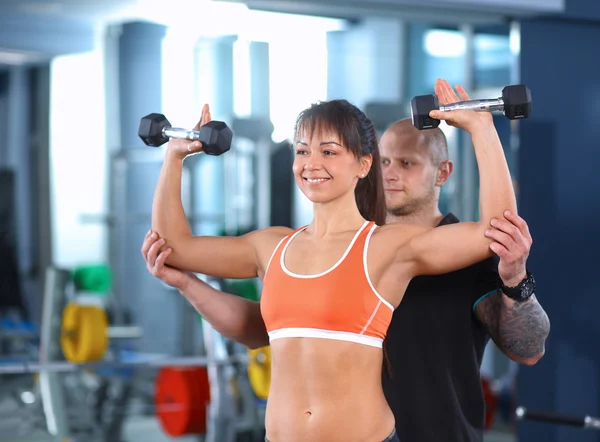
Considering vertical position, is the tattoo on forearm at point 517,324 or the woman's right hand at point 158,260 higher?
the woman's right hand at point 158,260

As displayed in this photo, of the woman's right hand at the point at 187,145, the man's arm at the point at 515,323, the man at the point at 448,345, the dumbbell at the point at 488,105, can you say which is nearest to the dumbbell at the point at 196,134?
the woman's right hand at the point at 187,145

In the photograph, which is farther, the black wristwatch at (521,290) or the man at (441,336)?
the man at (441,336)

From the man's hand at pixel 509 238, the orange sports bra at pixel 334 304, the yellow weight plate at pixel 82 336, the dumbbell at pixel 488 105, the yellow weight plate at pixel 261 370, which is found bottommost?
the yellow weight plate at pixel 261 370

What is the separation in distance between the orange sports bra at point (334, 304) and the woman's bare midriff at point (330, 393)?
0.9 inches

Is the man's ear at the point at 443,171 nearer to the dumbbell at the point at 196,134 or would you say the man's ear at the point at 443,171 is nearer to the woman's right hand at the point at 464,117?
the woman's right hand at the point at 464,117

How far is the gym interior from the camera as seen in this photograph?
3.86 m

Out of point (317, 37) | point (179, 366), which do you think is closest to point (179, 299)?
point (179, 366)

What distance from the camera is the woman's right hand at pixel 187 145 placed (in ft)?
6.03

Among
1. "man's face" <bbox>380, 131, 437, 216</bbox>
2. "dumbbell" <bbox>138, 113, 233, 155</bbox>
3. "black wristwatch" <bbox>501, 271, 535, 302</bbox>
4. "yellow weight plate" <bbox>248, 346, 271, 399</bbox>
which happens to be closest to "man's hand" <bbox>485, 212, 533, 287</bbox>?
"black wristwatch" <bbox>501, 271, 535, 302</bbox>

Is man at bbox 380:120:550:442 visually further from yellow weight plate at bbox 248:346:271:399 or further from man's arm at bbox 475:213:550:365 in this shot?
yellow weight plate at bbox 248:346:271:399

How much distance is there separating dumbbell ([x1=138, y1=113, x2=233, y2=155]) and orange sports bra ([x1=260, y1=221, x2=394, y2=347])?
0.97ft

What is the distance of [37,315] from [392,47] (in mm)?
2153

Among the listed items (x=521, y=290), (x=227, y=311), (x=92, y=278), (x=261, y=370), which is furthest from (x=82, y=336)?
(x=521, y=290)

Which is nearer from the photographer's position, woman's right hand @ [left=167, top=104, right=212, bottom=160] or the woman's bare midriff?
the woman's bare midriff
